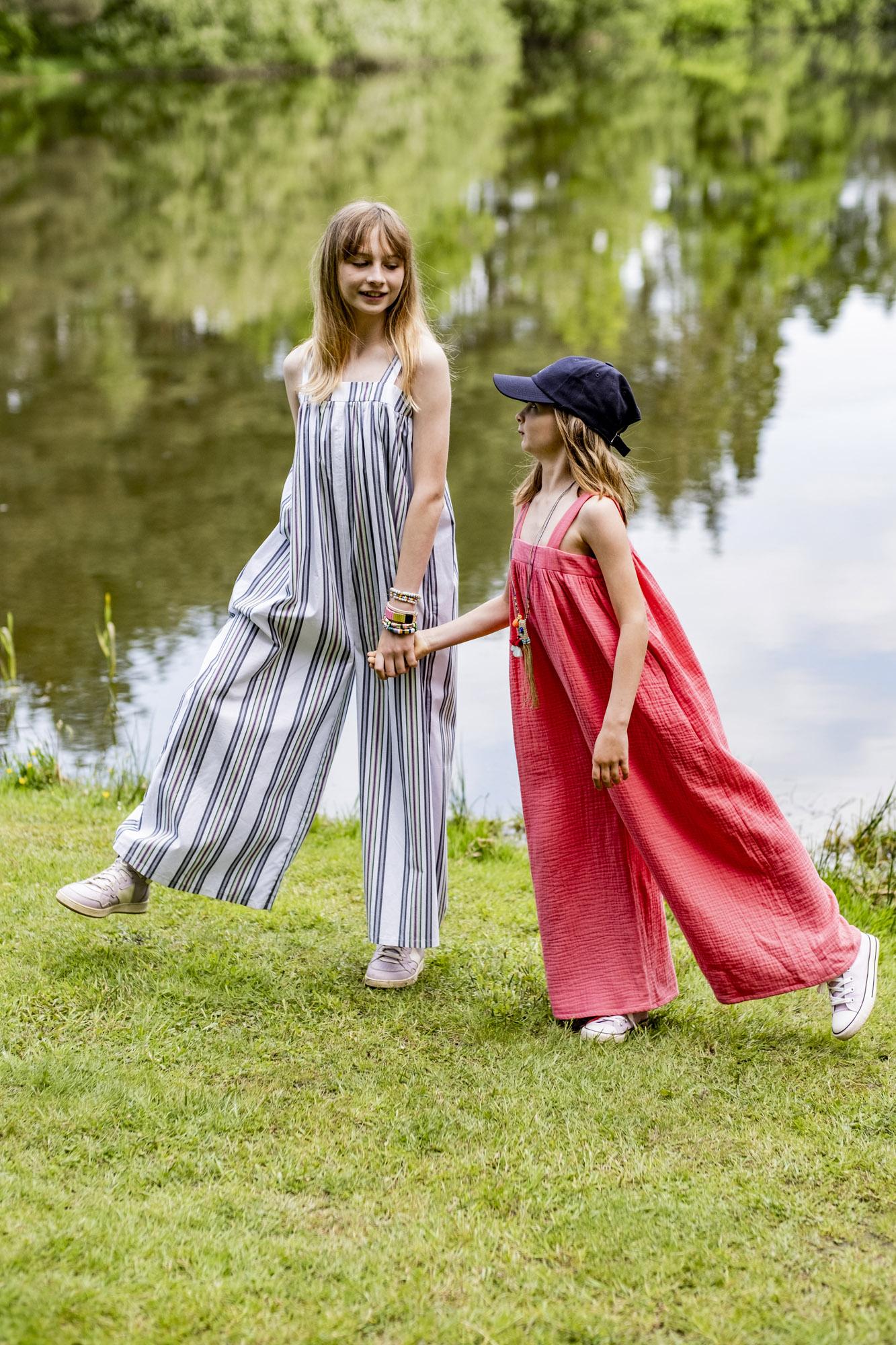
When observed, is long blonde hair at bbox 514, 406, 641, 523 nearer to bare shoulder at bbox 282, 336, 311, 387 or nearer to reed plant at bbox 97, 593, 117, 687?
bare shoulder at bbox 282, 336, 311, 387

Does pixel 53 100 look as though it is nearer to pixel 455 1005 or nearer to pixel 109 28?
pixel 109 28

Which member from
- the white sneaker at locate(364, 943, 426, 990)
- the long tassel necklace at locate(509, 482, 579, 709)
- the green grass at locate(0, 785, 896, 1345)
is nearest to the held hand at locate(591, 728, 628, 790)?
the long tassel necklace at locate(509, 482, 579, 709)

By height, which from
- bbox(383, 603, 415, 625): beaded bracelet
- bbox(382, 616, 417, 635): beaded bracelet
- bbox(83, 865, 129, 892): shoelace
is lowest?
bbox(83, 865, 129, 892): shoelace

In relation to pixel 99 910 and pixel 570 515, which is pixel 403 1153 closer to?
pixel 99 910

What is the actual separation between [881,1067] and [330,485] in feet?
6.05

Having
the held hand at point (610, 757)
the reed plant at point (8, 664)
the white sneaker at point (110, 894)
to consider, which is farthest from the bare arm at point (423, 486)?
the reed plant at point (8, 664)

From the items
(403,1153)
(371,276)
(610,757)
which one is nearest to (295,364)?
(371,276)

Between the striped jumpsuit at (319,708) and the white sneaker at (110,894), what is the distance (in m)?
0.09

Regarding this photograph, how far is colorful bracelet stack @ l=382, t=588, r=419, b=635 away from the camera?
3.42 meters

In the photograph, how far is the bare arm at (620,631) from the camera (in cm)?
314

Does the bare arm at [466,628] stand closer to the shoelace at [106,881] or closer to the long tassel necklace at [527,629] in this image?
the long tassel necklace at [527,629]

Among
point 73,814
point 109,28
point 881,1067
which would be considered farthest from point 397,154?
point 881,1067

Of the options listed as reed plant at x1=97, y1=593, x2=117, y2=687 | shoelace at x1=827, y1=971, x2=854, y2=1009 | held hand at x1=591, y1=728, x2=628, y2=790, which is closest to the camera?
held hand at x1=591, y1=728, x2=628, y2=790

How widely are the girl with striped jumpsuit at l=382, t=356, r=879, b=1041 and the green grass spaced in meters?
0.18
